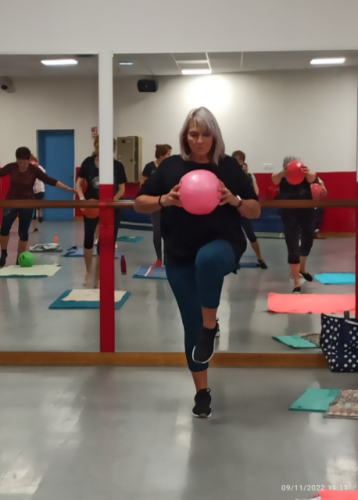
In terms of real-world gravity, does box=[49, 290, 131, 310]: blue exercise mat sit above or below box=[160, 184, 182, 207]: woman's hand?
below

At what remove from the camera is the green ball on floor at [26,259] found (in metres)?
4.41

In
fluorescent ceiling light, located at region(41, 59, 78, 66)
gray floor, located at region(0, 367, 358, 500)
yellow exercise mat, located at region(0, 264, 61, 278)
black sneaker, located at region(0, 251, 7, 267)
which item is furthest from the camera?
yellow exercise mat, located at region(0, 264, 61, 278)

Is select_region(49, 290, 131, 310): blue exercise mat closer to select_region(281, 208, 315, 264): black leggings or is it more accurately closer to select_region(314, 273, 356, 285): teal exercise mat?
select_region(281, 208, 315, 264): black leggings

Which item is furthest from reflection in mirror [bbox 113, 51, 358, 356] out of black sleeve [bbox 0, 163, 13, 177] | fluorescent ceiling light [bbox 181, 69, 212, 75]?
black sleeve [bbox 0, 163, 13, 177]

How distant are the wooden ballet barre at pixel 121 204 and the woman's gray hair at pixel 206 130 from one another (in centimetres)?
83

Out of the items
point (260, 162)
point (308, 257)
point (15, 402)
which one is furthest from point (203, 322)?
point (308, 257)

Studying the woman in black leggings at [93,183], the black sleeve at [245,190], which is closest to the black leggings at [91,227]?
the woman in black leggings at [93,183]

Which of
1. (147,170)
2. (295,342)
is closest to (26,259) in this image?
(147,170)

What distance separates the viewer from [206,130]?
2.56 metres

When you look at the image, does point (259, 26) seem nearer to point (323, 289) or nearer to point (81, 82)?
point (81, 82)

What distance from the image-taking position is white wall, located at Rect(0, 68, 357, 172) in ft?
11.5

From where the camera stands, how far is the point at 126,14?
3.44m

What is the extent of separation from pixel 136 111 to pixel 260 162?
2.81ft

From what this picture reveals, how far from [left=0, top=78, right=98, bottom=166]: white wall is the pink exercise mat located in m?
1.99
